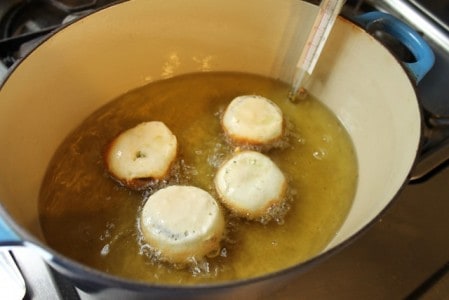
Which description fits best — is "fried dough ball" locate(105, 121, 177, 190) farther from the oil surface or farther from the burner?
the burner

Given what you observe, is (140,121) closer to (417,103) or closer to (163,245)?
(163,245)

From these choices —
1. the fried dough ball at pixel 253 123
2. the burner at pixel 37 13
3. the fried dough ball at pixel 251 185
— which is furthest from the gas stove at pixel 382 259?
the fried dough ball at pixel 253 123

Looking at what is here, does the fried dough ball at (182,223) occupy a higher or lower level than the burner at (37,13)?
lower

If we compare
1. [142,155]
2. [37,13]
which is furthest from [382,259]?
[37,13]

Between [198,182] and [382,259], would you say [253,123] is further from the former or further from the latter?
[382,259]

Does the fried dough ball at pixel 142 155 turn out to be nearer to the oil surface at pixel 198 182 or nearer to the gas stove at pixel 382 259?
the oil surface at pixel 198 182

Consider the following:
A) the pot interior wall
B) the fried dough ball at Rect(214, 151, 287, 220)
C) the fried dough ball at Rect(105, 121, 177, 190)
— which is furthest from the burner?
the fried dough ball at Rect(214, 151, 287, 220)

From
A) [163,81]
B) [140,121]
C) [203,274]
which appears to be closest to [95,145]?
[140,121]

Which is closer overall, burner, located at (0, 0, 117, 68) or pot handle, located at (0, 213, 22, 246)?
pot handle, located at (0, 213, 22, 246)
